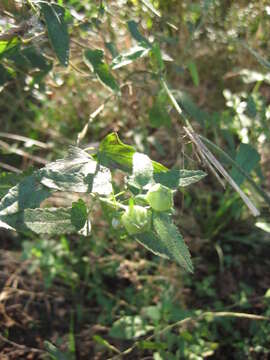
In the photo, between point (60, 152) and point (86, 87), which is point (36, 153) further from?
point (86, 87)

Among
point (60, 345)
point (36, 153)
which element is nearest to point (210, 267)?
point (60, 345)

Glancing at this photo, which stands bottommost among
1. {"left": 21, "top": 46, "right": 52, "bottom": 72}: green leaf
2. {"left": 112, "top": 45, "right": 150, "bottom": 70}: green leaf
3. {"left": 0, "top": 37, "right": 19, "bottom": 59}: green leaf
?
{"left": 112, "top": 45, "right": 150, "bottom": 70}: green leaf

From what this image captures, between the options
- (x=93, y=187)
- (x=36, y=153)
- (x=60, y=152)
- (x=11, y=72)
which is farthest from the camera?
(x=36, y=153)

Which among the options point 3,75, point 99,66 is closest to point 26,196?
point 99,66

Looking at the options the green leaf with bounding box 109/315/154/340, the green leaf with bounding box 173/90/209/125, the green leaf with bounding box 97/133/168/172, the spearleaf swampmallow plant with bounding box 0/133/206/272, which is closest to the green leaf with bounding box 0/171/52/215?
the spearleaf swampmallow plant with bounding box 0/133/206/272

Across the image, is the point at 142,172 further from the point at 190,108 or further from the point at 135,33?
the point at 190,108

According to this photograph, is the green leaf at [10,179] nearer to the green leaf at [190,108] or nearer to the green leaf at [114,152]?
the green leaf at [114,152]

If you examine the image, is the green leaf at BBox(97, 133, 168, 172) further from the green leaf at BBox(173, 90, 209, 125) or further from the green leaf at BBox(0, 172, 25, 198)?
the green leaf at BBox(173, 90, 209, 125)
